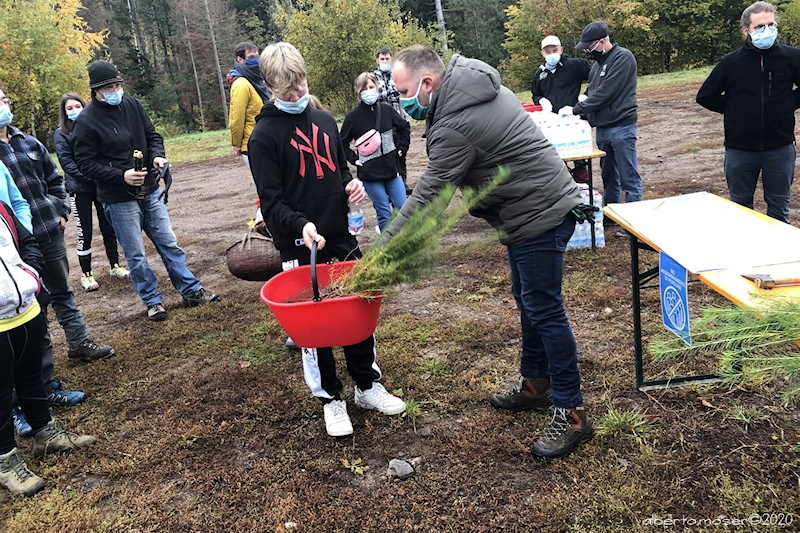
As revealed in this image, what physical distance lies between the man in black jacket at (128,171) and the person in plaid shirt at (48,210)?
0.47 meters

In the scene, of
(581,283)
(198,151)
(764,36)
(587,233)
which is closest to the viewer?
(764,36)

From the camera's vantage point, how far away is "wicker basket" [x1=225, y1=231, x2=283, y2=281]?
3625mm

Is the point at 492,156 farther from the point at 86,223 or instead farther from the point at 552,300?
the point at 86,223

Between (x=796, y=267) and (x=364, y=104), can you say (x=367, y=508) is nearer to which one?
(x=796, y=267)

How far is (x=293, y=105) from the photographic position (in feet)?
9.27

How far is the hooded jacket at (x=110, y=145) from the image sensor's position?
177 inches

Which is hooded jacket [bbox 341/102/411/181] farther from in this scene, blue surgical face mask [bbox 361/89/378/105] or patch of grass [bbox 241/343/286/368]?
patch of grass [bbox 241/343/286/368]

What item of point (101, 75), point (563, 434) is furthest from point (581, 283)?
point (101, 75)

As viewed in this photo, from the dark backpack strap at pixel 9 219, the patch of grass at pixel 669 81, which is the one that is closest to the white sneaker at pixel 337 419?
the dark backpack strap at pixel 9 219

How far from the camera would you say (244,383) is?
3.75 m

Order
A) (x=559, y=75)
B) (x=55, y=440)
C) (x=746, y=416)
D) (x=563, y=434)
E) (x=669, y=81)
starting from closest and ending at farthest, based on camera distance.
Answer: (x=563, y=434)
(x=746, y=416)
(x=55, y=440)
(x=559, y=75)
(x=669, y=81)

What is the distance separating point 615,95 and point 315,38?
24.7 m

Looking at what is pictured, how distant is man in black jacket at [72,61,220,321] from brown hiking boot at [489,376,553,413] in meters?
3.29

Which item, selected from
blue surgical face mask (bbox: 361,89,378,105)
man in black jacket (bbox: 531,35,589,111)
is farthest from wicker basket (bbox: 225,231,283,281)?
man in black jacket (bbox: 531,35,589,111)
